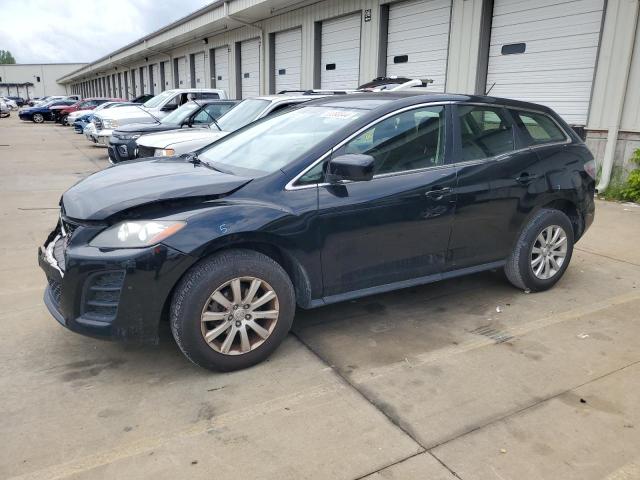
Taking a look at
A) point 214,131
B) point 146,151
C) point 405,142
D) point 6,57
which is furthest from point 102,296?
point 6,57

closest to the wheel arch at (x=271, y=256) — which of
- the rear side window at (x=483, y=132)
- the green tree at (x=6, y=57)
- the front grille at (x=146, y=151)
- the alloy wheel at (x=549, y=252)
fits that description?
the rear side window at (x=483, y=132)

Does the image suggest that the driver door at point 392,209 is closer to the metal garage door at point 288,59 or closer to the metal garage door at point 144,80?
the metal garage door at point 288,59

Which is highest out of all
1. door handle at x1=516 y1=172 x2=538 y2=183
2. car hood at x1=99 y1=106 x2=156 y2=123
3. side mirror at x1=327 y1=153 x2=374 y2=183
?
car hood at x1=99 y1=106 x2=156 y2=123

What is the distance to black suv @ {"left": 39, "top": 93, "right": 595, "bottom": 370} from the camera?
119 inches

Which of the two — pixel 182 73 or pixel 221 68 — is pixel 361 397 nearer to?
pixel 221 68

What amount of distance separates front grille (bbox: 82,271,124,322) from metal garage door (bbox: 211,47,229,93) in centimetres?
2282

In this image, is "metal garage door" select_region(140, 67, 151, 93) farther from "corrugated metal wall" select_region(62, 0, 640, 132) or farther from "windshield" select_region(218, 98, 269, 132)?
"windshield" select_region(218, 98, 269, 132)

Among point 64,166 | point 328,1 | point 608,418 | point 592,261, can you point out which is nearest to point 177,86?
point 328,1

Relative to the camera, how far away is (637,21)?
8.43 meters

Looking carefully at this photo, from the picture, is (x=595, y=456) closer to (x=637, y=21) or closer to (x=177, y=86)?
(x=637, y=21)

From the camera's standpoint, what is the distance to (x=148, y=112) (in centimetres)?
1470

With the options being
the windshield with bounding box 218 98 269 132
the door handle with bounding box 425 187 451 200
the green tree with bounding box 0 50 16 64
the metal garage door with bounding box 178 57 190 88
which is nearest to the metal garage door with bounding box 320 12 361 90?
the windshield with bounding box 218 98 269 132

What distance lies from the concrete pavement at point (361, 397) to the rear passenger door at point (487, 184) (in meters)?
0.53

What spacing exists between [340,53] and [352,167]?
14.0m
